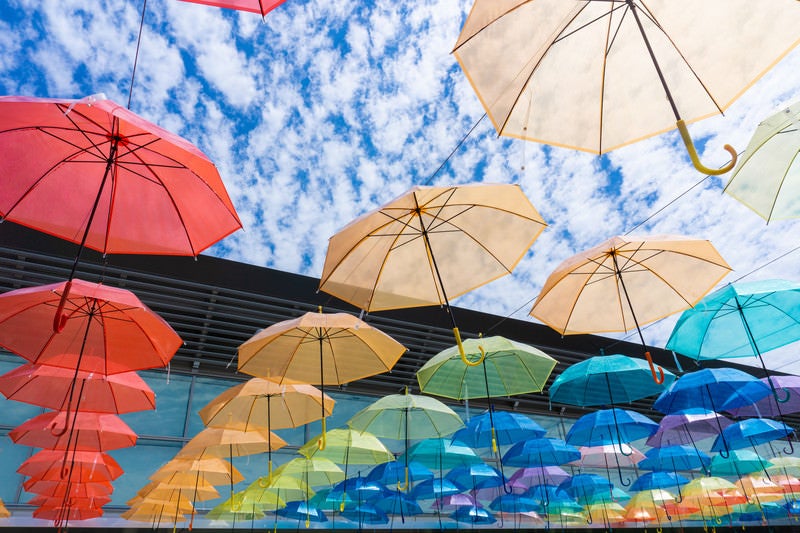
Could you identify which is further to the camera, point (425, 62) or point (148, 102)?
point (148, 102)

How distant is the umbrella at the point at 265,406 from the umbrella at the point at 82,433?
0.99 meters

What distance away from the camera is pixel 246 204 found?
8523 mm

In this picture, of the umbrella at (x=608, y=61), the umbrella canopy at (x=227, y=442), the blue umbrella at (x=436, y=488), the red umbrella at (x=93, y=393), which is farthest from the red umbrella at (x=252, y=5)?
the blue umbrella at (x=436, y=488)

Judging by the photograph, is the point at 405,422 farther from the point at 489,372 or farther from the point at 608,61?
the point at 608,61

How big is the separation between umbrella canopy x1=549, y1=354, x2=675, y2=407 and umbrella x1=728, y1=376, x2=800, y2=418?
171 cm

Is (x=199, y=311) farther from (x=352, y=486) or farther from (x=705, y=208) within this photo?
(x=705, y=208)

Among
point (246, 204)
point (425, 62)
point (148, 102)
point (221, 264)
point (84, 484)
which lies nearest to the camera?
point (425, 62)

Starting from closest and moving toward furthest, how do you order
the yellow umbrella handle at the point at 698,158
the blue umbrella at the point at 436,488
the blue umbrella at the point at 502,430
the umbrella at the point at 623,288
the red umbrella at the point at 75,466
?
the yellow umbrella handle at the point at 698,158
the umbrella at the point at 623,288
the red umbrella at the point at 75,466
the blue umbrella at the point at 502,430
the blue umbrella at the point at 436,488

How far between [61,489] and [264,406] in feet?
10.6

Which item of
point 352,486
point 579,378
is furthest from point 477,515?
point 579,378

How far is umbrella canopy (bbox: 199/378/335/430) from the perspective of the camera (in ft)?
20.7

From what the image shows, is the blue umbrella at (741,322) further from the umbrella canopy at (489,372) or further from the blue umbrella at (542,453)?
the blue umbrella at (542,453)

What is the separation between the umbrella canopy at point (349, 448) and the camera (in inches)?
285

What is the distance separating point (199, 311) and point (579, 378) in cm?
693
